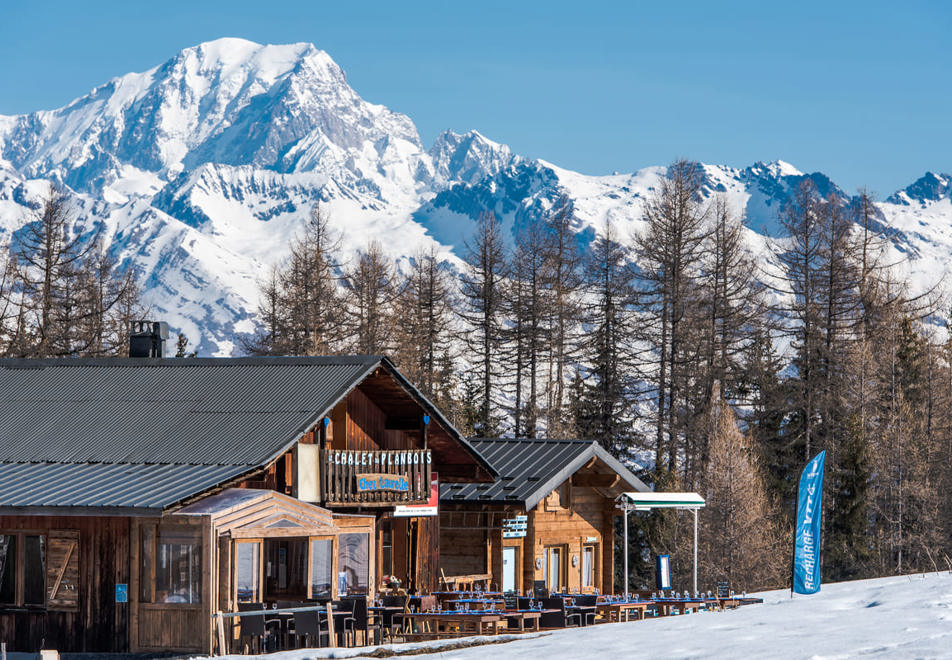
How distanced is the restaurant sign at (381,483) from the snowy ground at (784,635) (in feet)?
25.5

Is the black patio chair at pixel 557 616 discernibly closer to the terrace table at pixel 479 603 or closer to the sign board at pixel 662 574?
A: the terrace table at pixel 479 603

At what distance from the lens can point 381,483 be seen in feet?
94.4

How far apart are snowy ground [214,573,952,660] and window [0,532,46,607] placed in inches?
269

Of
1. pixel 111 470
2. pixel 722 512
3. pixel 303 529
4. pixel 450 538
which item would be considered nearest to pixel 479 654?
pixel 303 529

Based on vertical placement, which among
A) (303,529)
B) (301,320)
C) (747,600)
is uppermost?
(301,320)

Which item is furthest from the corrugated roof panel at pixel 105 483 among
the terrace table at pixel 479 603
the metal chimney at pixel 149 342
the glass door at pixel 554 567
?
the glass door at pixel 554 567

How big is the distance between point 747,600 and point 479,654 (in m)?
13.3

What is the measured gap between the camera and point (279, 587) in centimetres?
2867

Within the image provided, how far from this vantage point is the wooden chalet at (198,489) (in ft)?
76.0

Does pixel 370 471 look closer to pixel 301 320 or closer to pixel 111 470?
pixel 111 470

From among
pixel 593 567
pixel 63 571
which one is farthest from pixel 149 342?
pixel 593 567

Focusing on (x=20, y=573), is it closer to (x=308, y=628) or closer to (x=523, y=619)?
(x=308, y=628)

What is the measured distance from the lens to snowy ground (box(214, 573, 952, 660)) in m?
14.2

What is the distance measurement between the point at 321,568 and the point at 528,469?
955cm
